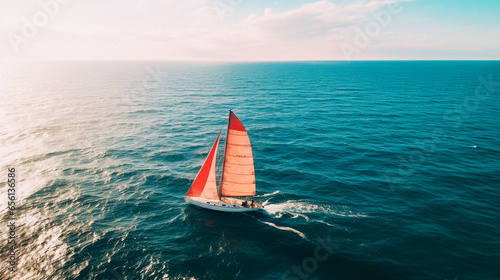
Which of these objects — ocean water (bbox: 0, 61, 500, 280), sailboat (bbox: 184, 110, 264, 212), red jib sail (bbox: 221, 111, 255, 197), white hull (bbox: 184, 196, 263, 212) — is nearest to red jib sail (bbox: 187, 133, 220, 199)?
sailboat (bbox: 184, 110, 264, 212)

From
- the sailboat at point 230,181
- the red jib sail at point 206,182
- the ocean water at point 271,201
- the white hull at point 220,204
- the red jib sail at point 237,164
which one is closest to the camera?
the ocean water at point 271,201

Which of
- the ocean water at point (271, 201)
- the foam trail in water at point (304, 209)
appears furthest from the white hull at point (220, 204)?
the foam trail in water at point (304, 209)

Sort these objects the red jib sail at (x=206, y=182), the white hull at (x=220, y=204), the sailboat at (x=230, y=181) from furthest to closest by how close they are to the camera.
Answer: the red jib sail at (x=206, y=182)
the white hull at (x=220, y=204)
the sailboat at (x=230, y=181)

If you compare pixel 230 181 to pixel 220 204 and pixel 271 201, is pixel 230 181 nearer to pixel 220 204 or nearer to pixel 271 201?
pixel 220 204

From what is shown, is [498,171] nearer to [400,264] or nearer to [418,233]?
[418,233]

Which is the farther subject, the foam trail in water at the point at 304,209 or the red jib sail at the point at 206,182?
the red jib sail at the point at 206,182

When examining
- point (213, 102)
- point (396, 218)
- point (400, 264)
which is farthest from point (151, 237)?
point (213, 102)

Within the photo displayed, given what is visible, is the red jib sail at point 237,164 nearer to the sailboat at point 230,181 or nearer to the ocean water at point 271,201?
the sailboat at point 230,181

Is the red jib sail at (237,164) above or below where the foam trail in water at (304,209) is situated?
above
